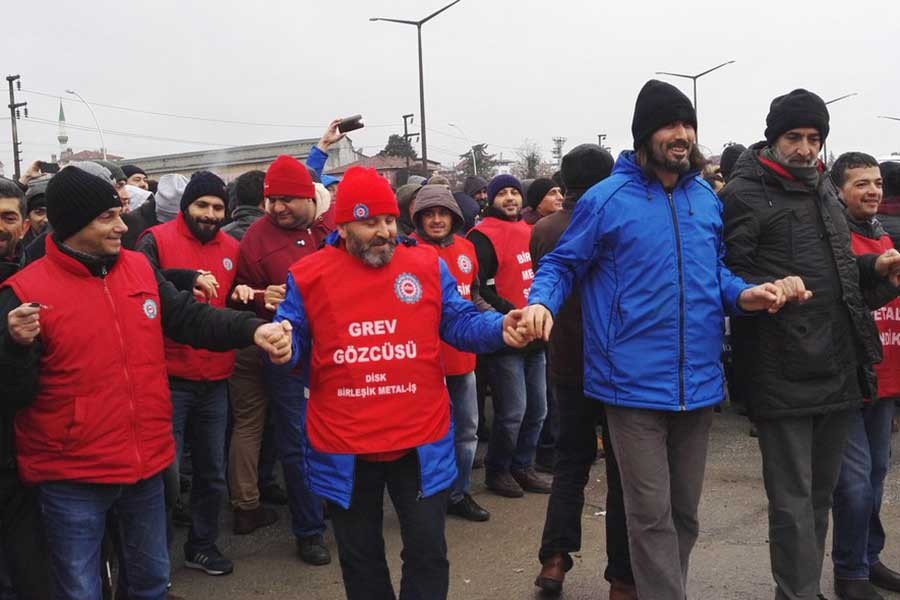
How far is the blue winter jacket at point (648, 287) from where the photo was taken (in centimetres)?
349

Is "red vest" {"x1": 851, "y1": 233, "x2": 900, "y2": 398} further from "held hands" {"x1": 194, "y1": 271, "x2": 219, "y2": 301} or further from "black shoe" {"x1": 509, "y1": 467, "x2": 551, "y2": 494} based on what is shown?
"held hands" {"x1": 194, "y1": 271, "x2": 219, "y2": 301}

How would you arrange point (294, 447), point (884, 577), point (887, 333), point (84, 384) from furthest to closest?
1. point (294, 447)
2. point (887, 333)
3. point (884, 577)
4. point (84, 384)

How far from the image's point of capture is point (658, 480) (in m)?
3.50

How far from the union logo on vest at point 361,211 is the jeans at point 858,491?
249cm

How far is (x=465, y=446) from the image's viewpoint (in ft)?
17.8

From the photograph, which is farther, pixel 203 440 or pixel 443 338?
pixel 203 440

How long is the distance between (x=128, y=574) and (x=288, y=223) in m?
2.30

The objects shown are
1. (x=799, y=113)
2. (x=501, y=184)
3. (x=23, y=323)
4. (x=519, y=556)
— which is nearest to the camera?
A: (x=23, y=323)

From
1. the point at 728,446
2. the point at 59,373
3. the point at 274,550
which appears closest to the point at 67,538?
the point at 59,373

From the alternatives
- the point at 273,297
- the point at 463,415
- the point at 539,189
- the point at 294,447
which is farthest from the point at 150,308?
the point at 539,189

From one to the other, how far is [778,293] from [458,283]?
243cm

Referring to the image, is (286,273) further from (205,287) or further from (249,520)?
(249,520)

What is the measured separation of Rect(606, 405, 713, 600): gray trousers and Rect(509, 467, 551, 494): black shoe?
7.97ft

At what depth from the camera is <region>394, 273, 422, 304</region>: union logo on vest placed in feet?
11.1
